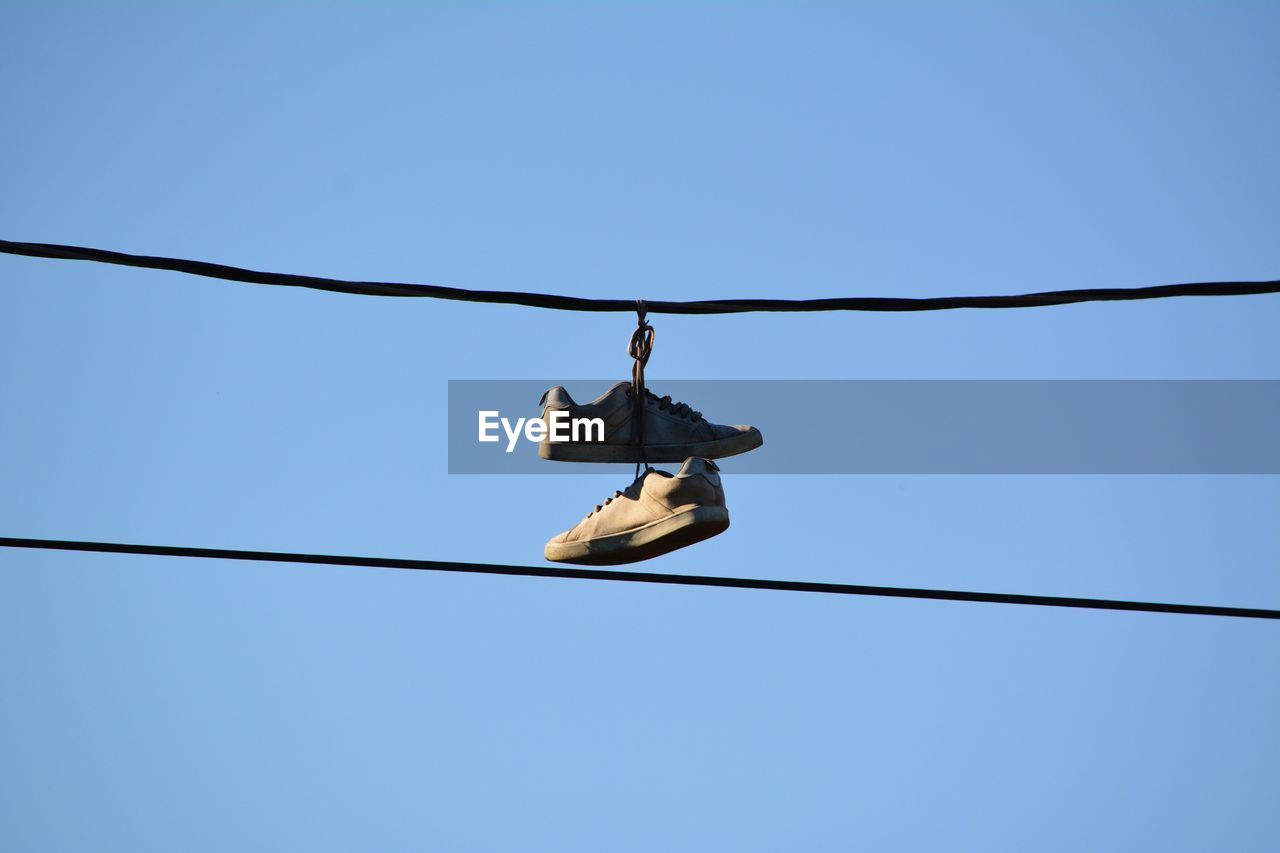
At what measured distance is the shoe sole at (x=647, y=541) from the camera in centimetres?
564

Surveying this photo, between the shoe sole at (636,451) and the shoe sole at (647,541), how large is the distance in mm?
295

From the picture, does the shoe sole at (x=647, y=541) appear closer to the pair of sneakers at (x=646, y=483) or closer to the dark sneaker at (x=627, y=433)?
the pair of sneakers at (x=646, y=483)

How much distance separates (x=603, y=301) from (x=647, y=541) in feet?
3.06

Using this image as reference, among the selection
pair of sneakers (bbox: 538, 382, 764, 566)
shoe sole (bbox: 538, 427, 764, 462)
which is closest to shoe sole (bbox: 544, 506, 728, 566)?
pair of sneakers (bbox: 538, 382, 764, 566)

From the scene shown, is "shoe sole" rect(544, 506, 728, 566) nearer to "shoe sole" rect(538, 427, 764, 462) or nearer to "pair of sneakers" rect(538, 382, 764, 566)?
"pair of sneakers" rect(538, 382, 764, 566)

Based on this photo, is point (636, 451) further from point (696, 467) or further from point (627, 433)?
point (696, 467)

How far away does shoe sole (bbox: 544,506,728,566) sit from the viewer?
5.64m

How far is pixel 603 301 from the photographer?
207 inches

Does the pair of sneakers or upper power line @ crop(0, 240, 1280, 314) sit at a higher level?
upper power line @ crop(0, 240, 1280, 314)

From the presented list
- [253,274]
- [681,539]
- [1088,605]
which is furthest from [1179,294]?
[253,274]

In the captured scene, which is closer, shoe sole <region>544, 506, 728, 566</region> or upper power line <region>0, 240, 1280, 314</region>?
upper power line <region>0, 240, 1280, 314</region>

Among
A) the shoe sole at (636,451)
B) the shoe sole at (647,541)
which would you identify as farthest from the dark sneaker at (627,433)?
the shoe sole at (647,541)

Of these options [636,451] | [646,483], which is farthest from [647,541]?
[636,451]

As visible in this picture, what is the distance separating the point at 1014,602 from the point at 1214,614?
0.63 meters
